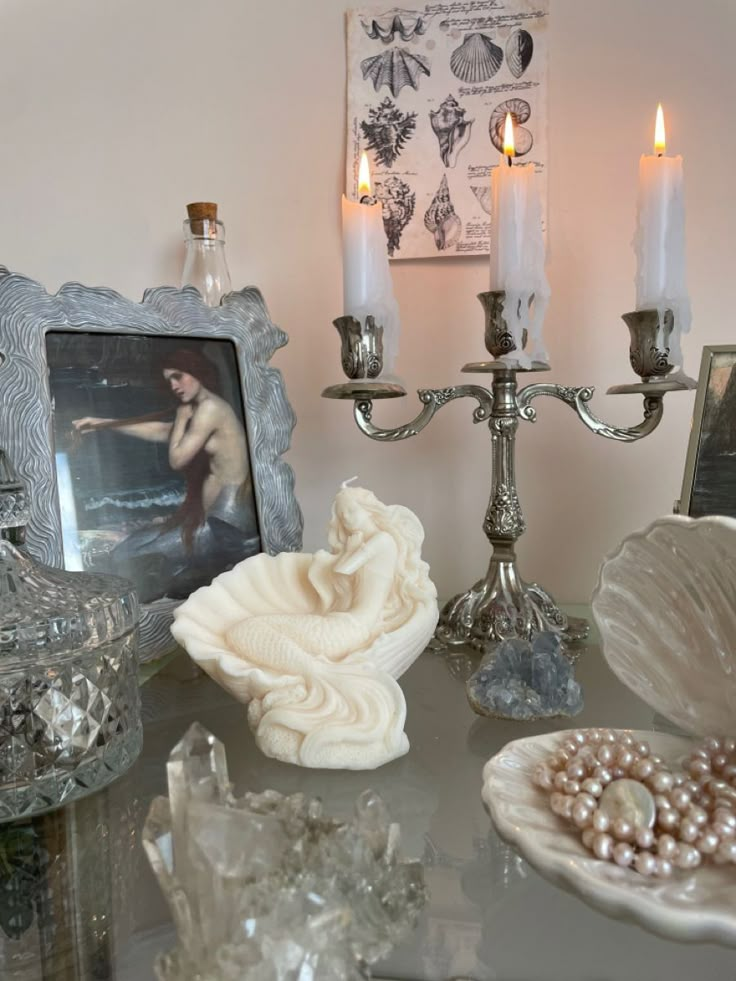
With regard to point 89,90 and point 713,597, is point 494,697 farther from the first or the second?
point 89,90

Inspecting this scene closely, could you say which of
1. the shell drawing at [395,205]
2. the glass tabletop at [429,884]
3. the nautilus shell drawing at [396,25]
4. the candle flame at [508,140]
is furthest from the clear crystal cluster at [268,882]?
the nautilus shell drawing at [396,25]

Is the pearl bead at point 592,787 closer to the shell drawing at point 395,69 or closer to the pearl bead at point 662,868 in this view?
the pearl bead at point 662,868

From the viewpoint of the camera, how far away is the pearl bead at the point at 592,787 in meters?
0.35

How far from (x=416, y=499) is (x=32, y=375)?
1.36 feet

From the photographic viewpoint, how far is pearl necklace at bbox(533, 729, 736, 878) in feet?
1.05

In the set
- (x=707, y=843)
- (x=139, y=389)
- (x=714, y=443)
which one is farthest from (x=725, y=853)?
(x=139, y=389)

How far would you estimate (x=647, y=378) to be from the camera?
2.05 ft

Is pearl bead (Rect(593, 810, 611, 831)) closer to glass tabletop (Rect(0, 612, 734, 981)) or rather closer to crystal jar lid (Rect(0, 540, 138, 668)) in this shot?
glass tabletop (Rect(0, 612, 734, 981))

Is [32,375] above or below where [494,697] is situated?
above

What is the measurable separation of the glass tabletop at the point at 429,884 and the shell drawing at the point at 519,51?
24.0 inches

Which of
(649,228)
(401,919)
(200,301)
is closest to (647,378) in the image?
(649,228)

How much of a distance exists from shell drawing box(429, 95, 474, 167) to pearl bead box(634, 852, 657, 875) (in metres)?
0.66

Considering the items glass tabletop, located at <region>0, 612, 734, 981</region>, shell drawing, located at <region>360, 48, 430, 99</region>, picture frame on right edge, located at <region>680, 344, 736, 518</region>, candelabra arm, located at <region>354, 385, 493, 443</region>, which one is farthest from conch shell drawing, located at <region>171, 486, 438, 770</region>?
shell drawing, located at <region>360, 48, 430, 99</region>

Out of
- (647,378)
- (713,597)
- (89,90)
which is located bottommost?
(713,597)
